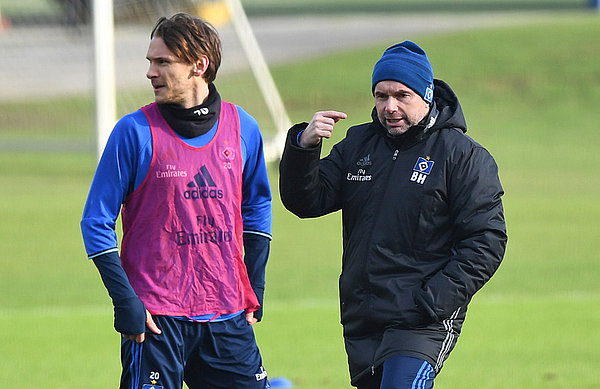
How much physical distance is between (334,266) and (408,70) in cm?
758

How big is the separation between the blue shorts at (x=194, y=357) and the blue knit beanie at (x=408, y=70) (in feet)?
3.64

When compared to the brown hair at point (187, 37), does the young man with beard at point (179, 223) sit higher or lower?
lower

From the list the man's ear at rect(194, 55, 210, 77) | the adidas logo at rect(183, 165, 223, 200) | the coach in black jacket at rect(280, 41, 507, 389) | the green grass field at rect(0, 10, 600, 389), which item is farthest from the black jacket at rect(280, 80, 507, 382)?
the green grass field at rect(0, 10, 600, 389)

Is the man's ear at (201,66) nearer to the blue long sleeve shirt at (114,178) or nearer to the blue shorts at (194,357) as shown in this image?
the blue long sleeve shirt at (114,178)

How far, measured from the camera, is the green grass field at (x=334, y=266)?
7547 mm

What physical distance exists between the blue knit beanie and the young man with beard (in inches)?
25.6

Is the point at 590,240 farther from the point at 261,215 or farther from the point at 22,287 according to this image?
the point at 261,215

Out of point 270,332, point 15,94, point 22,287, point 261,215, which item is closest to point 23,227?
point 22,287

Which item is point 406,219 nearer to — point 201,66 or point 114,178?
point 201,66

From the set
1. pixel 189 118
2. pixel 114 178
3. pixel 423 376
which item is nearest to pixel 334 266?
pixel 423 376

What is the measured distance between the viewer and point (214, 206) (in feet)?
14.3

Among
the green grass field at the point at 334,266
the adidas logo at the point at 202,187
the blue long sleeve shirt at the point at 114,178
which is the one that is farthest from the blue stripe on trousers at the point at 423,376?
the green grass field at the point at 334,266

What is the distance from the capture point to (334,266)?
11984 mm

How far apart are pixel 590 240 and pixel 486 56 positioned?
1905cm
